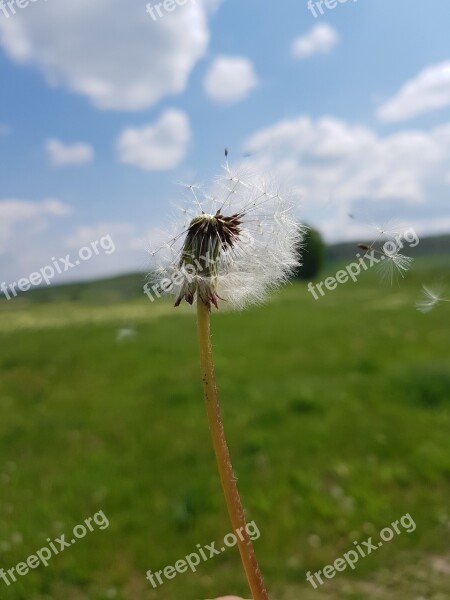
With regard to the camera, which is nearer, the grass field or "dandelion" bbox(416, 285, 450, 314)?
"dandelion" bbox(416, 285, 450, 314)

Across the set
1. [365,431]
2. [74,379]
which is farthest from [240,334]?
[365,431]

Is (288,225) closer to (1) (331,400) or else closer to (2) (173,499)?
(2) (173,499)
